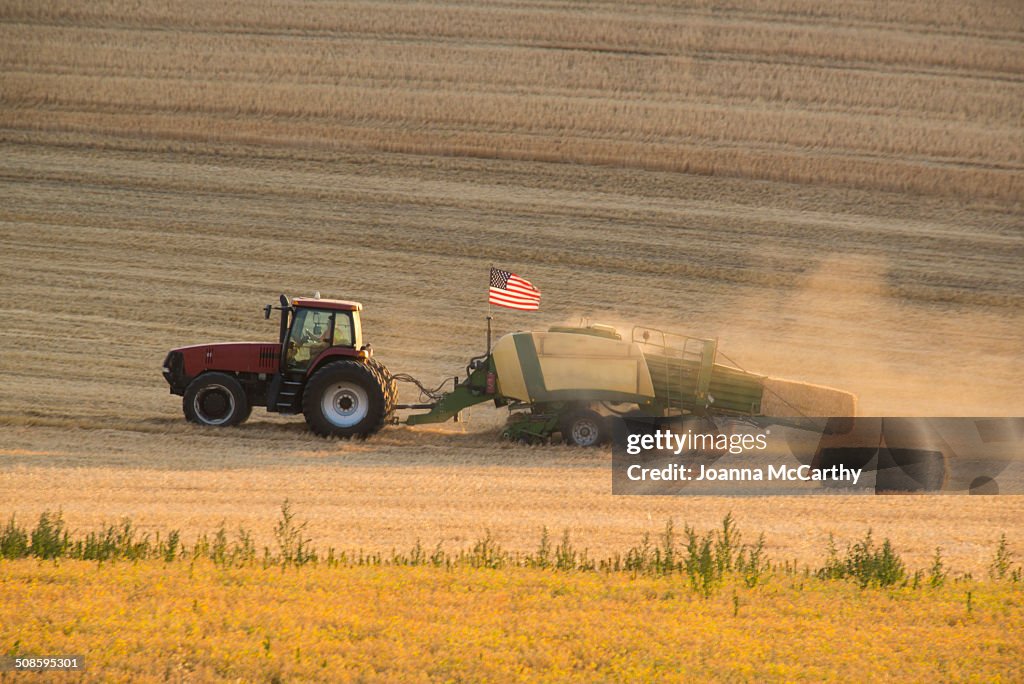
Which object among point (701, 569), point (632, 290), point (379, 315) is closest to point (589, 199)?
point (632, 290)

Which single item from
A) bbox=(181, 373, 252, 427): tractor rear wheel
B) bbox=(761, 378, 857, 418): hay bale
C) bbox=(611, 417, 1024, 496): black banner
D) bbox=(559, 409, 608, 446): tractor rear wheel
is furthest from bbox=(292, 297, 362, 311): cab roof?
bbox=(761, 378, 857, 418): hay bale

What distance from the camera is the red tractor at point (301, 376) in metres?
16.4

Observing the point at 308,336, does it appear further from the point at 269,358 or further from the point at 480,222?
the point at 480,222

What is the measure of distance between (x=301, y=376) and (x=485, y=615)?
885 cm

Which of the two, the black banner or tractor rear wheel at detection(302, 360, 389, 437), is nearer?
the black banner

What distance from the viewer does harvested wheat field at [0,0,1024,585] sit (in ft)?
45.7

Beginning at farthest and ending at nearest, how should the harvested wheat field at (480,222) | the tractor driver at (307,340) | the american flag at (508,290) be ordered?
the american flag at (508,290) → the tractor driver at (307,340) → the harvested wheat field at (480,222)

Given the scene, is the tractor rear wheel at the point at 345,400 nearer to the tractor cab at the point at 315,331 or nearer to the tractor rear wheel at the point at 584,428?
the tractor cab at the point at 315,331

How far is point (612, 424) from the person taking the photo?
54.0 ft

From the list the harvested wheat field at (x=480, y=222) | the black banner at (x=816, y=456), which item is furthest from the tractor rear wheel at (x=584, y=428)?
the harvested wheat field at (x=480, y=222)

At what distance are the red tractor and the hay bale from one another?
5.16m

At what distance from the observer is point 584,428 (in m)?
16.5

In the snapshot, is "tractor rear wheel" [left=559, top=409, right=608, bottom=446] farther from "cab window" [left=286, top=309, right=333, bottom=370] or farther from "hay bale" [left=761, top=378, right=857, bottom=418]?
"cab window" [left=286, top=309, right=333, bottom=370]

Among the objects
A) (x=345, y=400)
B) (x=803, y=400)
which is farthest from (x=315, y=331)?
(x=803, y=400)
